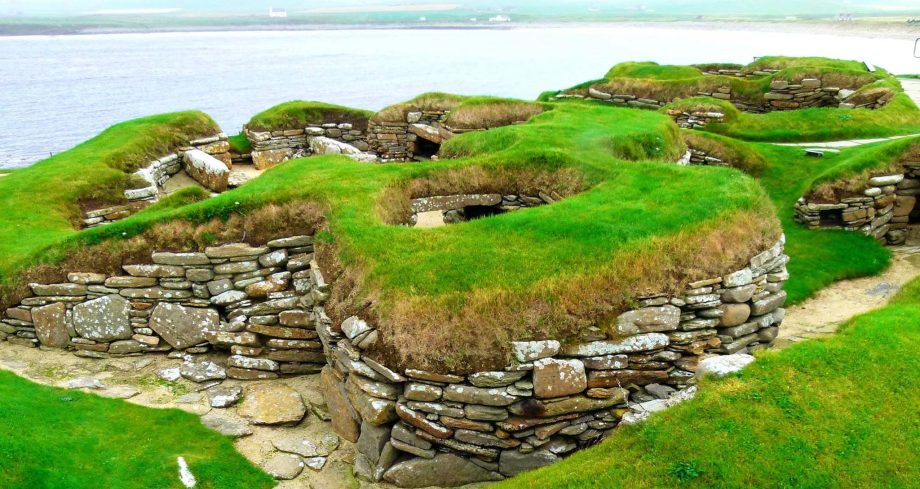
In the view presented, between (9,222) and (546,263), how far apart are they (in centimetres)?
1429

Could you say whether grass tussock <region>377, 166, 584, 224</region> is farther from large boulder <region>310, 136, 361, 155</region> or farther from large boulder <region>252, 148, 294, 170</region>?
large boulder <region>252, 148, 294, 170</region>

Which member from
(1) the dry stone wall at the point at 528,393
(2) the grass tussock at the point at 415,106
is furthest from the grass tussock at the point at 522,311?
(2) the grass tussock at the point at 415,106

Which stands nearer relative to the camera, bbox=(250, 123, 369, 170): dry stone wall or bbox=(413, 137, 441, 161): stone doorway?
bbox=(250, 123, 369, 170): dry stone wall

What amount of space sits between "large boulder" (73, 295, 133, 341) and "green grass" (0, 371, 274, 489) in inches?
67.5

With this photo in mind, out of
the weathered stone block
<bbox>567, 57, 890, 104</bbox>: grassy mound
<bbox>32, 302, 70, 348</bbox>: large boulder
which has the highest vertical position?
<bbox>567, 57, 890, 104</bbox>: grassy mound

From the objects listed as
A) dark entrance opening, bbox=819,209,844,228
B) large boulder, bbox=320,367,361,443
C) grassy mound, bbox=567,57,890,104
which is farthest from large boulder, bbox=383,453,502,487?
grassy mound, bbox=567,57,890,104

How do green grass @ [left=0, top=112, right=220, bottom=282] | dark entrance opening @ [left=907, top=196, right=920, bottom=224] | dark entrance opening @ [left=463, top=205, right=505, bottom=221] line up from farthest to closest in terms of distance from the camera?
dark entrance opening @ [left=907, top=196, right=920, bottom=224] → dark entrance opening @ [left=463, top=205, right=505, bottom=221] → green grass @ [left=0, top=112, right=220, bottom=282]

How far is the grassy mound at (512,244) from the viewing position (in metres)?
9.95

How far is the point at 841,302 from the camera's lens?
15133mm

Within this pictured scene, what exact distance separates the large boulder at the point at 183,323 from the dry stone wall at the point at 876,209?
1619cm

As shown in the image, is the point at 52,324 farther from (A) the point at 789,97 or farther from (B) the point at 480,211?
(A) the point at 789,97

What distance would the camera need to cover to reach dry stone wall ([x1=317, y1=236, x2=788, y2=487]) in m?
9.61

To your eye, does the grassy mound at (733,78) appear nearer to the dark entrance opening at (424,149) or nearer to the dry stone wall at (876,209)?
the dark entrance opening at (424,149)

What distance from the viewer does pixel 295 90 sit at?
63.8 m
